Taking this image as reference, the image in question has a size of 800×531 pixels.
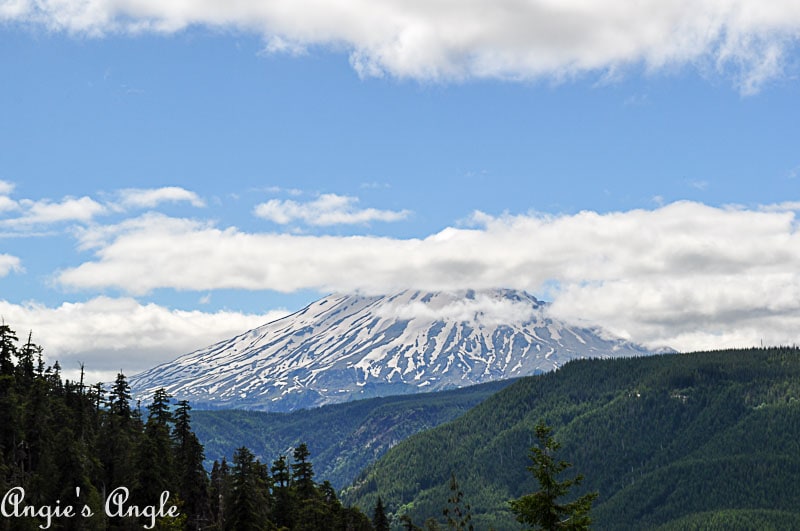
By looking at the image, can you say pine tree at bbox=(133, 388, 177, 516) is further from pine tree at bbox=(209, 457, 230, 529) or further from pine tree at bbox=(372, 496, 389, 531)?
pine tree at bbox=(372, 496, 389, 531)

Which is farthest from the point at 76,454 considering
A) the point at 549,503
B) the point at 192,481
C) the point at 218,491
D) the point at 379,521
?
the point at 549,503

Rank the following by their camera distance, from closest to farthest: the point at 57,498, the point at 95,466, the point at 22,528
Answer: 1. the point at 22,528
2. the point at 57,498
3. the point at 95,466

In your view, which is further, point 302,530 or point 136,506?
point 302,530

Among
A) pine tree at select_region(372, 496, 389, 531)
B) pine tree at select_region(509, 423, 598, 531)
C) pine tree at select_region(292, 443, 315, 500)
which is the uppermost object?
pine tree at select_region(292, 443, 315, 500)

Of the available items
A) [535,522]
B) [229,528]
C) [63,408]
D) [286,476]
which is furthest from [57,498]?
[535,522]

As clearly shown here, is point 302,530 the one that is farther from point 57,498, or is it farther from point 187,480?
point 57,498

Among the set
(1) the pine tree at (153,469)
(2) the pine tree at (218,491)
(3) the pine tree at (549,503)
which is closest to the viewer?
(3) the pine tree at (549,503)

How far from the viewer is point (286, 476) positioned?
10750cm

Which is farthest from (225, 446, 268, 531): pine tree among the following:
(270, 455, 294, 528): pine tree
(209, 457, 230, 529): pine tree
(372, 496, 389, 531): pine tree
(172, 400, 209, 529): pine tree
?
(372, 496, 389, 531): pine tree

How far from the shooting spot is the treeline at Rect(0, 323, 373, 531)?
81.3 m

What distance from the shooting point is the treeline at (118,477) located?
267 ft

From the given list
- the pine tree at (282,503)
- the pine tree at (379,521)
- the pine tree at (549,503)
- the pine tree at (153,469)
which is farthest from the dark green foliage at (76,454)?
the pine tree at (549,503)

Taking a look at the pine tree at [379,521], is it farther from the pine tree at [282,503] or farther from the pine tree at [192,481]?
the pine tree at [192,481]

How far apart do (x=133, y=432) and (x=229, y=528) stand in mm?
26677
